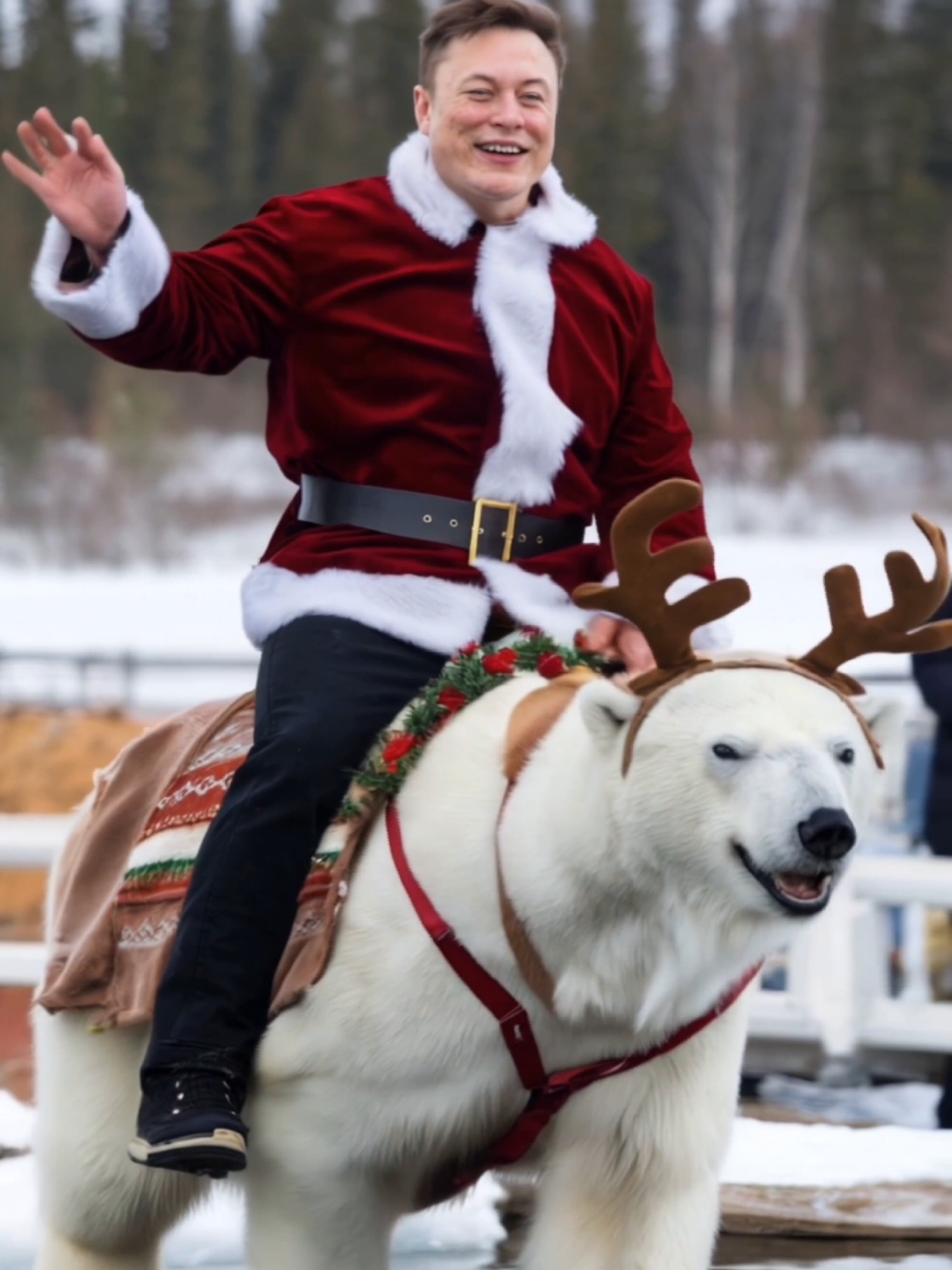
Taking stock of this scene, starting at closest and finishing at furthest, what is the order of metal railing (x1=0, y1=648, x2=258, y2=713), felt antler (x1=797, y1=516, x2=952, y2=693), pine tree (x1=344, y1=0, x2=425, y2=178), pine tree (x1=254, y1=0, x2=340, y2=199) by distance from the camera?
felt antler (x1=797, y1=516, x2=952, y2=693)
metal railing (x1=0, y1=648, x2=258, y2=713)
pine tree (x1=344, y1=0, x2=425, y2=178)
pine tree (x1=254, y1=0, x2=340, y2=199)

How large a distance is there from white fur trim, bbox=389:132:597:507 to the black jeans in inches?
16.1

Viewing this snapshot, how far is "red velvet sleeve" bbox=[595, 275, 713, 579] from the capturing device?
11.3 feet

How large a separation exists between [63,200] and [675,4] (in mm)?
40978

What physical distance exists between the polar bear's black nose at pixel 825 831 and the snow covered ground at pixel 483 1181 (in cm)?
185

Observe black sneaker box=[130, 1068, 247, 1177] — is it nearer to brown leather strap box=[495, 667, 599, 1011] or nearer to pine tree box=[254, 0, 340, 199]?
brown leather strap box=[495, 667, 599, 1011]

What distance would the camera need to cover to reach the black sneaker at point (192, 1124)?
2934 millimetres

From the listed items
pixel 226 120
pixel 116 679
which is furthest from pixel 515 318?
pixel 226 120

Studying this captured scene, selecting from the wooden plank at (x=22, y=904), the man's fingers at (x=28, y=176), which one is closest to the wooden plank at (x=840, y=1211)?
the man's fingers at (x=28, y=176)

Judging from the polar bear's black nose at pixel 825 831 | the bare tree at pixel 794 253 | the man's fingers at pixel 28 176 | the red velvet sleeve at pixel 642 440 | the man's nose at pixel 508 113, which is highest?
the bare tree at pixel 794 253

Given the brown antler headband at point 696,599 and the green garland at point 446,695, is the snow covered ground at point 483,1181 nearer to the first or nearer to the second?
the green garland at point 446,695

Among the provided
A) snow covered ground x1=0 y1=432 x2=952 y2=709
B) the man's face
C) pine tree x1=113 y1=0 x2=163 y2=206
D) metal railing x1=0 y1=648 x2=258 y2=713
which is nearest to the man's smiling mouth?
the man's face

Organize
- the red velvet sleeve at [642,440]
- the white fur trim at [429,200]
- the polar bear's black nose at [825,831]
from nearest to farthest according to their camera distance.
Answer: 1. the polar bear's black nose at [825,831]
2. the white fur trim at [429,200]
3. the red velvet sleeve at [642,440]

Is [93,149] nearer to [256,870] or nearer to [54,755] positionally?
[256,870]

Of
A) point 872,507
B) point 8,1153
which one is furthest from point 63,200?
point 872,507
